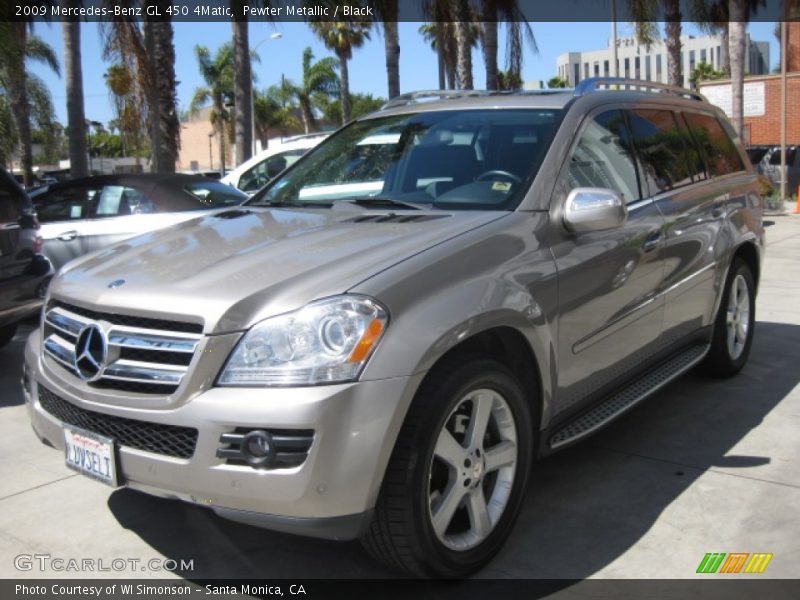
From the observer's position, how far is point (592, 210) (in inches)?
136

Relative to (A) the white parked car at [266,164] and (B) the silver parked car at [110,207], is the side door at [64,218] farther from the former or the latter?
(A) the white parked car at [266,164]

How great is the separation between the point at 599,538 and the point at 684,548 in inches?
12.8

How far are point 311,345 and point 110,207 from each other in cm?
614

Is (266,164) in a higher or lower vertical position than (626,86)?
lower

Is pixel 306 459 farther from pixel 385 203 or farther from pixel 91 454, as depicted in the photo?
pixel 385 203

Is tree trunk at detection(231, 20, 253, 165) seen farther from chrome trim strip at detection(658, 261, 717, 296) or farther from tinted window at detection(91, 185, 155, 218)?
chrome trim strip at detection(658, 261, 717, 296)

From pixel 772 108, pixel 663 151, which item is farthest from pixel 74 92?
pixel 772 108

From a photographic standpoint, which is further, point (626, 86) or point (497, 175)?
point (626, 86)

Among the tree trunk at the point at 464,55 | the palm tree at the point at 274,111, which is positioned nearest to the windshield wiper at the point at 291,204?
the tree trunk at the point at 464,55

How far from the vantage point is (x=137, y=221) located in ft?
26.3

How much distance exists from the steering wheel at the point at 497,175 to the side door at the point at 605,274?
19cm

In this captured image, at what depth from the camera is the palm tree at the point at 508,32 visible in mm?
20719

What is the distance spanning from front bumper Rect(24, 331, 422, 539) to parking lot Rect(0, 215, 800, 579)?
0.68 meters

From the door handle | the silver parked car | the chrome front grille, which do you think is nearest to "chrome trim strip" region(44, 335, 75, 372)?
the chrome front grille
